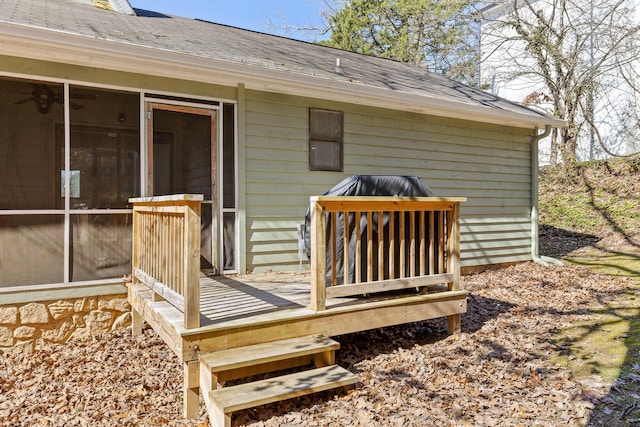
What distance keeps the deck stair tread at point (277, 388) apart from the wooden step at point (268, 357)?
12 centimetres

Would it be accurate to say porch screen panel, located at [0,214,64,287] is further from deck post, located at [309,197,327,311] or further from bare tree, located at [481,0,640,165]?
bare tree, located at [481,0,640,165]

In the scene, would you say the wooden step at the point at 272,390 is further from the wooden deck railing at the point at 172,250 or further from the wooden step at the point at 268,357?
the wooden deck railing at the point at 172,250

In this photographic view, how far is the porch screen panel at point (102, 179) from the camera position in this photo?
4.34 m

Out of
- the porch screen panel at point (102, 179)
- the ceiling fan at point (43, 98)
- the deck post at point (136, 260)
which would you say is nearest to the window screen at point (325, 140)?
the porch screen panel at point (102, 179)

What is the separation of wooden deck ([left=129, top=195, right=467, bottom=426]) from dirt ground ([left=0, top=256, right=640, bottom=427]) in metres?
0.22

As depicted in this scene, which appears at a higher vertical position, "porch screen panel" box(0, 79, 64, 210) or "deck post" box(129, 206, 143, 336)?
"porch screen panel" box(0, 79, 64, 210)

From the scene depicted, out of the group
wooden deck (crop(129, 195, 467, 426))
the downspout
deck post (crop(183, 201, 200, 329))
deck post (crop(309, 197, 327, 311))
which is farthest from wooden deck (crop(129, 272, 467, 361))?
the downspout

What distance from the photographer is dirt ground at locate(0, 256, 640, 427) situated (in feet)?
9.36

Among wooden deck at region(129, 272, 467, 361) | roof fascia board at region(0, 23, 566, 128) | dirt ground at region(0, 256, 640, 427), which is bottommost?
dirt ground at region(0, 256, 640, 427)

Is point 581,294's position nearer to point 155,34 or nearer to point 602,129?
point 155,34

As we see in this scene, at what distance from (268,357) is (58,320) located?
101 inches

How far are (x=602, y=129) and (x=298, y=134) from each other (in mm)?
11188

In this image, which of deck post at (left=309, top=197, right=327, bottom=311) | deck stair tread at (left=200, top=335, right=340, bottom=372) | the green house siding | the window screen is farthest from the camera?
the window screen

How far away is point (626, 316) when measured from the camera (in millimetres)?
4867
